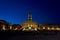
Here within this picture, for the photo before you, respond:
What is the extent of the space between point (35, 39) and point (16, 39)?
2.76 m

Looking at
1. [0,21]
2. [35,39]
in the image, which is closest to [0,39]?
[35,39]

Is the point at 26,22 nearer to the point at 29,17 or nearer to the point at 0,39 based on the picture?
the point at 29,17

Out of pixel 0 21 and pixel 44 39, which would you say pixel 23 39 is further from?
pixel 0 21

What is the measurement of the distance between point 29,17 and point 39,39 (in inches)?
1856

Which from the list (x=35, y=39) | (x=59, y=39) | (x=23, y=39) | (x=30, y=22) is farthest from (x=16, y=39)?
(x=30, y=22)

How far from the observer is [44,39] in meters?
28.8

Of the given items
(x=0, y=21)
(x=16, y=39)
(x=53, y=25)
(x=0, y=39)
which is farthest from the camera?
(x=53, y=25)

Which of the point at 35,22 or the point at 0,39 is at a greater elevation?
the point at 35,22

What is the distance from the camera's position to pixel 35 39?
2828cm

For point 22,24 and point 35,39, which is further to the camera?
point 22,24

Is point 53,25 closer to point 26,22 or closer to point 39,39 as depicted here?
point 26,22

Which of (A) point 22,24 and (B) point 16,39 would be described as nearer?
(B) point 16,39

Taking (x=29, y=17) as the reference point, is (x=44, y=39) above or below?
below

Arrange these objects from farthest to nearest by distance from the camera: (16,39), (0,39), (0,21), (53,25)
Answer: (53,25) < (0,21) < (16,39) < (0,39)
